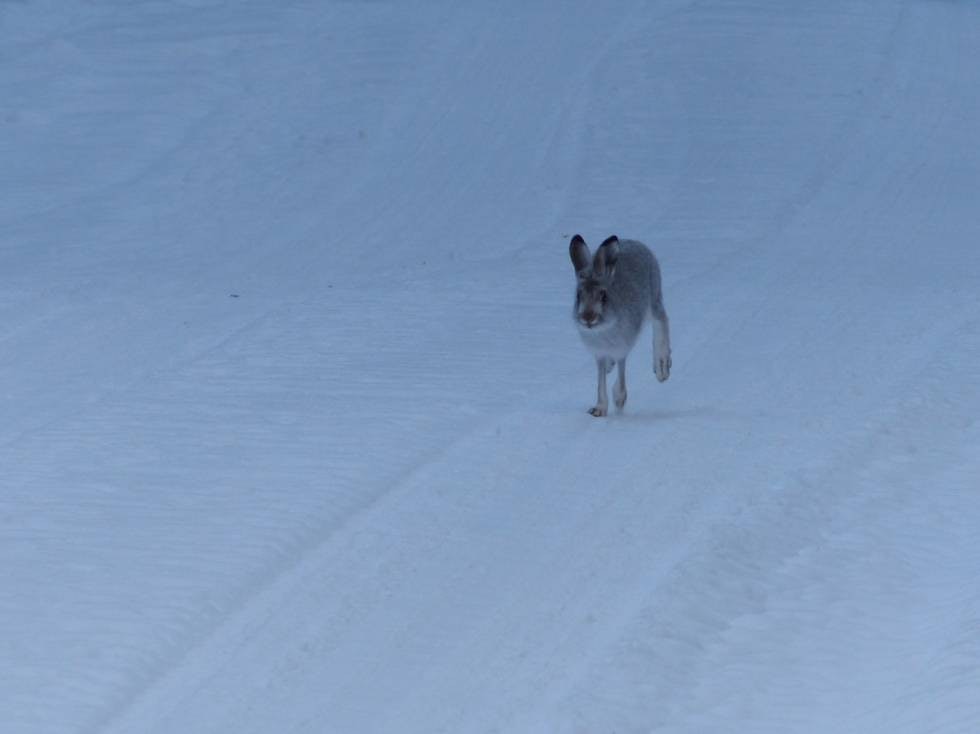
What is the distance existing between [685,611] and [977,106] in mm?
14712

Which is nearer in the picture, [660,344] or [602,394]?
[602,394]

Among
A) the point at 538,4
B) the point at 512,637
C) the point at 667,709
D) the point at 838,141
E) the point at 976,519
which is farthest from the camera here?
the point at 538,4

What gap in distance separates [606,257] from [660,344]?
4.26 feet

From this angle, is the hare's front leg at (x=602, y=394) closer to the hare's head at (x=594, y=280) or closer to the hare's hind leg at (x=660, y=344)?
the hare's head at (x=594, y=280)

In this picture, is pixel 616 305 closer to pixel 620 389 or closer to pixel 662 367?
pixel 620 389

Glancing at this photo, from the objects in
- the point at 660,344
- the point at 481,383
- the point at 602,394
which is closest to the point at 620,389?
the point at 602,394

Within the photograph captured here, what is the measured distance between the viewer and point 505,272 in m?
14.9

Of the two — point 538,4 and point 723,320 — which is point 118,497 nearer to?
point 723,320

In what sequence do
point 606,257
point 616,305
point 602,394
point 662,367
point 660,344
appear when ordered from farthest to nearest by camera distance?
point 660,344 → point 662,367 → point 602,394 → point 616,305 → point 606,257

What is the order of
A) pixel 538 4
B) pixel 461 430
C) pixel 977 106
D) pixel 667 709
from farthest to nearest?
pixel 538 4
pixel 977 106
pixel 461 430
pixel 667 709

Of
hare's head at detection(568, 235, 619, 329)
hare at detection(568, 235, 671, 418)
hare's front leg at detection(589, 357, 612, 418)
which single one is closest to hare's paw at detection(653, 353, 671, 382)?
hare at detection(568, 235, 671, 418)

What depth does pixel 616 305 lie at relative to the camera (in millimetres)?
10312

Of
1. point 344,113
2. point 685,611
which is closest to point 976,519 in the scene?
point 685,611

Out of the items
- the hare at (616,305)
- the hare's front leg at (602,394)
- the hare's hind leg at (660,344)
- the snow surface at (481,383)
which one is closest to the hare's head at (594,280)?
the hare at (616,305)
